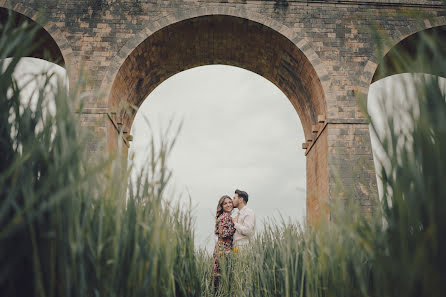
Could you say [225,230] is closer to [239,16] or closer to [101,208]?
[101,208]

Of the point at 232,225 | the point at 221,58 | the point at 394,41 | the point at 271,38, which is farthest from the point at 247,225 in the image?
the point at 221,58

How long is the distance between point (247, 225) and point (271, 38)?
17.4 ft

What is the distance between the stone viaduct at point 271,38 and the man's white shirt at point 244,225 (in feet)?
10.1

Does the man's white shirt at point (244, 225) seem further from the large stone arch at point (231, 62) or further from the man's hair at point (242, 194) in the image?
the large stone arch at point (231, 62)

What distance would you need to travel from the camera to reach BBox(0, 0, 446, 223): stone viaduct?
8117mm

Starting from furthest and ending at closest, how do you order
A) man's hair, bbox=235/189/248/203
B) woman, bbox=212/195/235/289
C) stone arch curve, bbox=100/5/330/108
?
stone arch curve, bbox=100/5/330/108 < man's hair, bbox=235/189/248/203 < woman, bbox=212/195/235/289

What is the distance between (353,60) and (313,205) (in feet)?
11.5

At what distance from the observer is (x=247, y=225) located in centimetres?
521

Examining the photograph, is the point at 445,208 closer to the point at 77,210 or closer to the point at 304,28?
the point at 77,210

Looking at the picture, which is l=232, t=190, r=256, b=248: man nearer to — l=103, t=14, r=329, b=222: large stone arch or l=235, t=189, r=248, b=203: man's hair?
l=235, t=189, r=248, b=203: man's hair

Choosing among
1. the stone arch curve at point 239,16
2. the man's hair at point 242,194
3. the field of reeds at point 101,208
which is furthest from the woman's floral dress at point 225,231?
the stone arch curve at point 239,16

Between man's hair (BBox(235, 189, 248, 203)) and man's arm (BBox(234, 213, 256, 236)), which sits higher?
man's hair (BBox(235, 189, 248, 203))

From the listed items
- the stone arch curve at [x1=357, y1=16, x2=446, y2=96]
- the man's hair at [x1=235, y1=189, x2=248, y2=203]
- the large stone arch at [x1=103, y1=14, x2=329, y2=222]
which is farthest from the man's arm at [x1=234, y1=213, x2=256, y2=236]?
the stone arch curve at [x1=357, y1=16, x2=446, y2=96]

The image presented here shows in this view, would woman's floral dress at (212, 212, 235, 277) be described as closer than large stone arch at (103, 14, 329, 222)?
Yes
